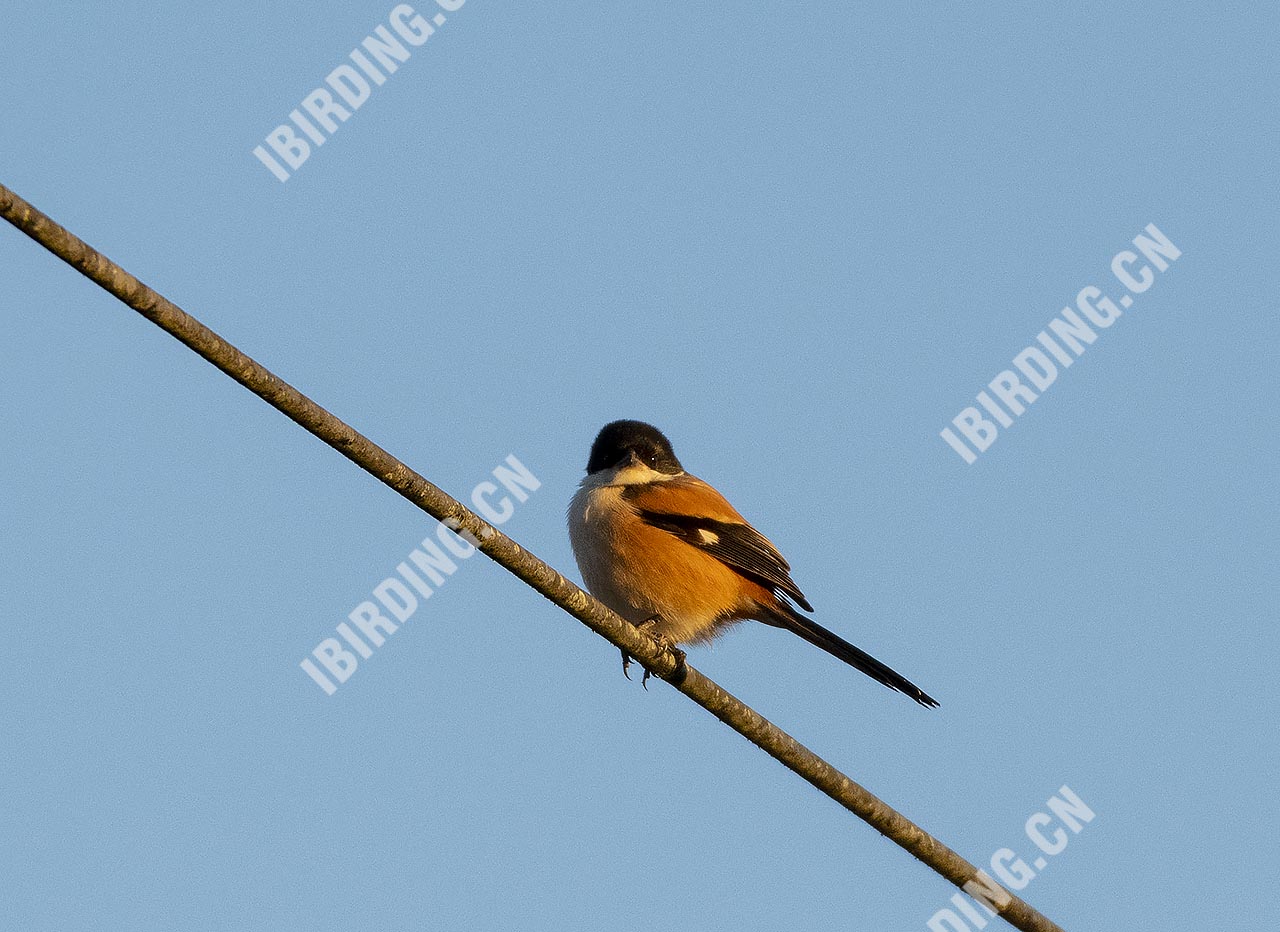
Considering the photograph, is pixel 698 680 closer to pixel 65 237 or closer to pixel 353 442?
pixel 353 442

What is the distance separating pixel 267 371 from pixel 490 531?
2.56 ft

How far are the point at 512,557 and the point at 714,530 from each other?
3386 mm

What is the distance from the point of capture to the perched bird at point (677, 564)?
7043 millimetres

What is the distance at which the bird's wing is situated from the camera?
7.17 metres

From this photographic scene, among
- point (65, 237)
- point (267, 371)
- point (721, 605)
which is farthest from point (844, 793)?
point (721, 605)

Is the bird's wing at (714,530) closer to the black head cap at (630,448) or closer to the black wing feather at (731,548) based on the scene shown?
the black wing feather at (731,548)

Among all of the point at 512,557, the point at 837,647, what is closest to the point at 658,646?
the point at 512,557

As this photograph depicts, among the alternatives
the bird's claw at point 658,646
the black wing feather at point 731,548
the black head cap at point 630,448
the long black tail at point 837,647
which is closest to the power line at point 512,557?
the bird's claw at point 658,646

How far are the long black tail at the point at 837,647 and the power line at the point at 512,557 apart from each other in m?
1.58

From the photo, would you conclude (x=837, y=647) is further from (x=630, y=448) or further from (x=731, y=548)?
(x=630, y=448)

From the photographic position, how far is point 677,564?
7055 millimetres

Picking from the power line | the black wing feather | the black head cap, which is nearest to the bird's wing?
the black wing feather

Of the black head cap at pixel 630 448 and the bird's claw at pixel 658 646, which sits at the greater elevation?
the black head cap at pixel 630 448

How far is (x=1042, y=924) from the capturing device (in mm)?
4348
